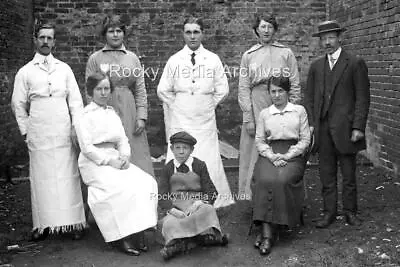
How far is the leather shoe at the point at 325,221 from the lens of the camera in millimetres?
5023

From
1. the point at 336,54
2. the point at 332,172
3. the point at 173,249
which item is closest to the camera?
the point at 173,249

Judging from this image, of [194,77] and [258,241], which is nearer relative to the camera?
[258,241]

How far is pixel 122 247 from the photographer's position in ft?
14.9

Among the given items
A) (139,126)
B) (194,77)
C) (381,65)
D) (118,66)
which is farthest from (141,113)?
(381,65)

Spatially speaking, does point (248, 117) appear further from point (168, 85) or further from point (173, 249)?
point (173, 249)

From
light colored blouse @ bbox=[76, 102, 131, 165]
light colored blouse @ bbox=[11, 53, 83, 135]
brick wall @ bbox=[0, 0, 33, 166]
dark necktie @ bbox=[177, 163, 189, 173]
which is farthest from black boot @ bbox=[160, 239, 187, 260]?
brick wall @ bbox=[0, 0, 33, 166]

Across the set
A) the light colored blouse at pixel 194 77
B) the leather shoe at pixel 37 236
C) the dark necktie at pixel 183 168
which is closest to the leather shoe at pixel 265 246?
the dark necktie at pixel 183 168

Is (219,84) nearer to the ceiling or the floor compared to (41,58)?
nearer to the floor

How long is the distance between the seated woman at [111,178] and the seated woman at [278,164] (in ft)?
3.12

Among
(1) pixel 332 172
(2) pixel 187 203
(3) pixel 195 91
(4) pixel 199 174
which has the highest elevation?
(3) pixel 195 91

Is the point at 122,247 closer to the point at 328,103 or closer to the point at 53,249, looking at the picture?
the point at 53,249

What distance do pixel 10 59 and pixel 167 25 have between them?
272cm

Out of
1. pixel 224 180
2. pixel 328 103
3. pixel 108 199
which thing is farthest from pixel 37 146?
pixel 328 103

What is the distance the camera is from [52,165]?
15.8 ft
